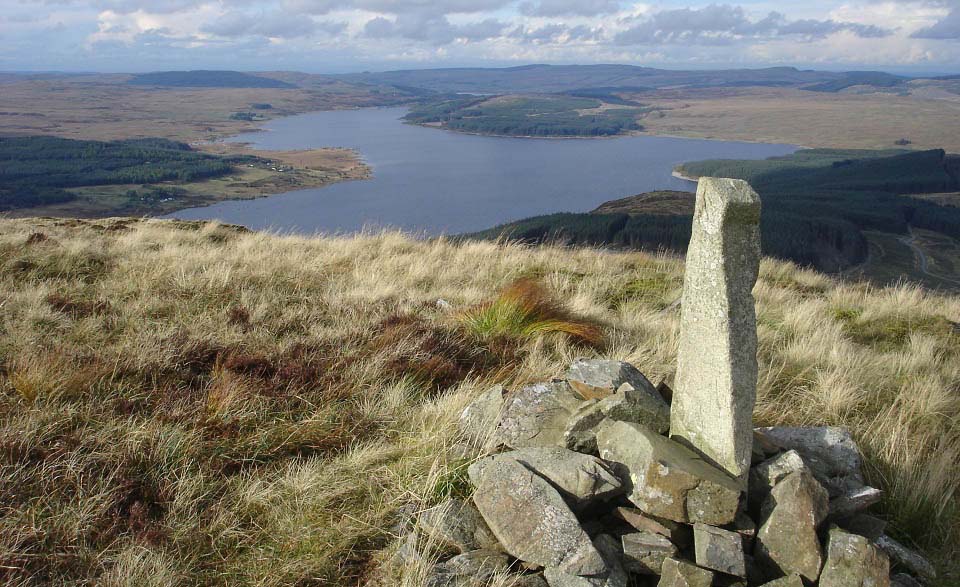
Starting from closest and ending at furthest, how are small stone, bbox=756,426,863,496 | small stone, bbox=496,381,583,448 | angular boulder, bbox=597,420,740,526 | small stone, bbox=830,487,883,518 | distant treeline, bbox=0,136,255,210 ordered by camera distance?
1. angular boulder, bbox=597,420,740,526
2. small stone, bbox=830,487,883,518
3. small stone, bbox=756,426,863,496
4. small stone, bbox=496,381,583,448
5. distant treeline, bbox=0,136,255,210

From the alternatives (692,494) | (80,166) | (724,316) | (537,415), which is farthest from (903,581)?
(80,166)

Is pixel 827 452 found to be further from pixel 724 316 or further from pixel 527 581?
pixel 527 581

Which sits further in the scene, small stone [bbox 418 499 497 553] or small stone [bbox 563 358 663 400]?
small stone [bbox 563 358 663 400]

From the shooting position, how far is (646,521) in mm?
3332

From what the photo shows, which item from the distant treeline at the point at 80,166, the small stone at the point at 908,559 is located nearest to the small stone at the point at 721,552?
the small stone at the point at 908,559

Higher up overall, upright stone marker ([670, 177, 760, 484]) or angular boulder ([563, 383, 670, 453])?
upright stone marker ([670, 177, 760, 484])

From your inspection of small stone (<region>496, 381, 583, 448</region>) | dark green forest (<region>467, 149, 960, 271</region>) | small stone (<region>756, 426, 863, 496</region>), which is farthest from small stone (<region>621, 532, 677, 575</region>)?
dark green forest (<region>467, 149, 960, 271</region>)

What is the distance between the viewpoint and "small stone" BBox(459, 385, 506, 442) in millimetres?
4113

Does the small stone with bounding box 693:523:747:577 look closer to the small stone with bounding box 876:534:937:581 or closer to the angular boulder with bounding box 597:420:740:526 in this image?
the angular boulder with bounding box 597:420:740:526

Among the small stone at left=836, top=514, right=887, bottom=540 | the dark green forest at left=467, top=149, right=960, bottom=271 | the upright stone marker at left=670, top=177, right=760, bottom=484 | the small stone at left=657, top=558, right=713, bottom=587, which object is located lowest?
the dark green forest at left=467, top=149, right=960, bottom=271

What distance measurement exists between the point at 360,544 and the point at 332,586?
1.00 ft

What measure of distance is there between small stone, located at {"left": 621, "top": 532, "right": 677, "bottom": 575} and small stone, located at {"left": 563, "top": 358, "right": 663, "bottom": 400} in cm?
117

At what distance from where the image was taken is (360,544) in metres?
3.39

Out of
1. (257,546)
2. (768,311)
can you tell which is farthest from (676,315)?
(257,546)
